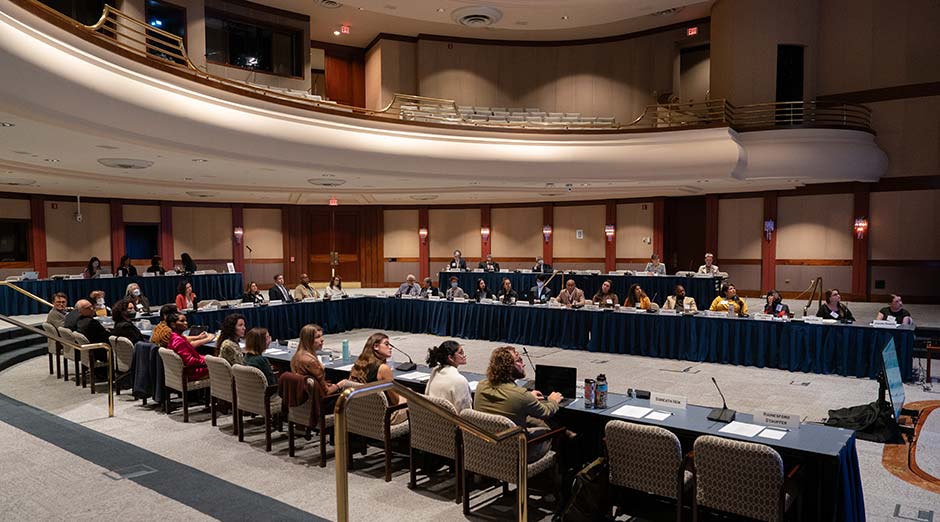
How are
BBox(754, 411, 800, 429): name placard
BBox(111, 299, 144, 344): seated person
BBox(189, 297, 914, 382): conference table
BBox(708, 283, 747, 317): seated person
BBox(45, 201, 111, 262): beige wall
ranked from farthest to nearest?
BBox(45, 201, 111, 262): beige wall
BBox(708, 283, 747, 317): seated person
BBox(189, 297, 914, 382): conference table
BBox(111, 299, 144, 344): seated person
BBox(754, 411, 800, 429): name placard

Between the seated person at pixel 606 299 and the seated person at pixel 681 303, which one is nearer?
the seated person at pixel 681 303

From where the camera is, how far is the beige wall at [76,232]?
53.4 feet

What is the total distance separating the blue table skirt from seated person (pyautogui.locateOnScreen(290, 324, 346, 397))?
11037 millimetres

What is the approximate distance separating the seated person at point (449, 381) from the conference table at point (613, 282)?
10.4 m

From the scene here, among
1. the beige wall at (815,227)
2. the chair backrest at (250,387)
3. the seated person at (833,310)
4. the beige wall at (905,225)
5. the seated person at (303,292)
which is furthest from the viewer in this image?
Result: the beige wall at (815,227)

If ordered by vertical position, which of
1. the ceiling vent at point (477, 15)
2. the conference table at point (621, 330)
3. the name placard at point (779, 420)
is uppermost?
the ceiling vent at point (477, 15)

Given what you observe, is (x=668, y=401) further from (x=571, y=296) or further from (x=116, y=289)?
(x=116, y=289)

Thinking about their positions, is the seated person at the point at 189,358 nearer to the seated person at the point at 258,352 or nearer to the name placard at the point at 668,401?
the seated person at the point at 258,352

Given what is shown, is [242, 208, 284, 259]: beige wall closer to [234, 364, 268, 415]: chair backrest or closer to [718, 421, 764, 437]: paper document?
[234, 364, 268, 415]: chair backrest

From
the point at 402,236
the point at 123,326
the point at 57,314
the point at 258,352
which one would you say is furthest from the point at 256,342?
the point at 402,236

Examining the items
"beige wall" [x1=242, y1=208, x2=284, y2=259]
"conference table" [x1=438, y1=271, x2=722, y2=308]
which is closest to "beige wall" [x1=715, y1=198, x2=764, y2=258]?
"conference table" [x1=438, y1=271, x2=722, y2=308]

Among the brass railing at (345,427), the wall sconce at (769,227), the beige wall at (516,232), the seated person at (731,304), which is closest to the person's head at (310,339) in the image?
the brass railing at (345,427)

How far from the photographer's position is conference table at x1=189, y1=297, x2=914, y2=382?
806 cm

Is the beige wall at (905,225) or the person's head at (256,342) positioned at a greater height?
the beige wall at (905,225)
